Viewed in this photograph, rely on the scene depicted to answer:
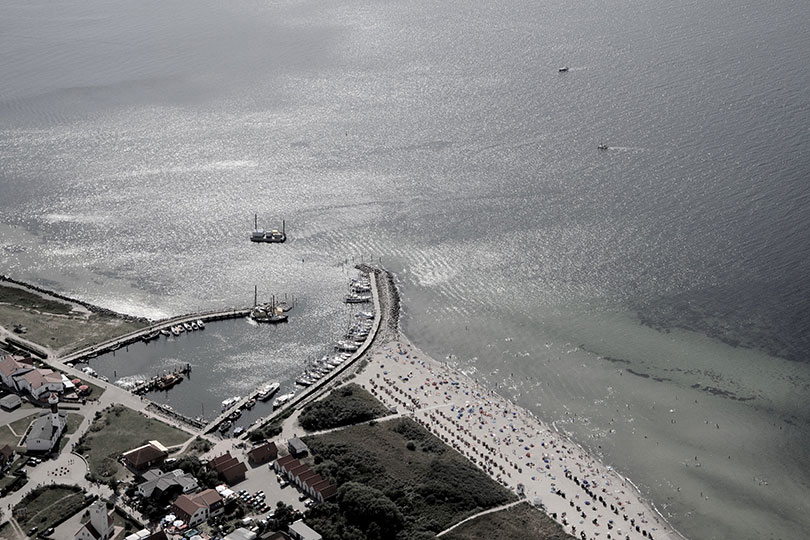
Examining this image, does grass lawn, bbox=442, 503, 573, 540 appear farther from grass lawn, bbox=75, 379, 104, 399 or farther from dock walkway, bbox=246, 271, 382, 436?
grass lawn, bbox=75, 379, 104, 399

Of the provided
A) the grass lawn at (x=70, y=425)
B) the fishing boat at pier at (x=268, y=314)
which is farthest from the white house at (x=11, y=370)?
the fishing boat at pier at (x=268, y=314)

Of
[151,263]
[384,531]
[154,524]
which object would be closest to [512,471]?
[384,531]

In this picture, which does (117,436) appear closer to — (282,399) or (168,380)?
(168,380)

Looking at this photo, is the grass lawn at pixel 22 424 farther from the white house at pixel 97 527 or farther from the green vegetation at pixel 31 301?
the green vegetation at pixel 31 301

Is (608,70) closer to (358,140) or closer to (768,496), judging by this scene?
(358,140)

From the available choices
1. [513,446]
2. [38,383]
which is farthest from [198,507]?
[513,446]

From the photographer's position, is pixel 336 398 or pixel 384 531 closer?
pixel 384 531
